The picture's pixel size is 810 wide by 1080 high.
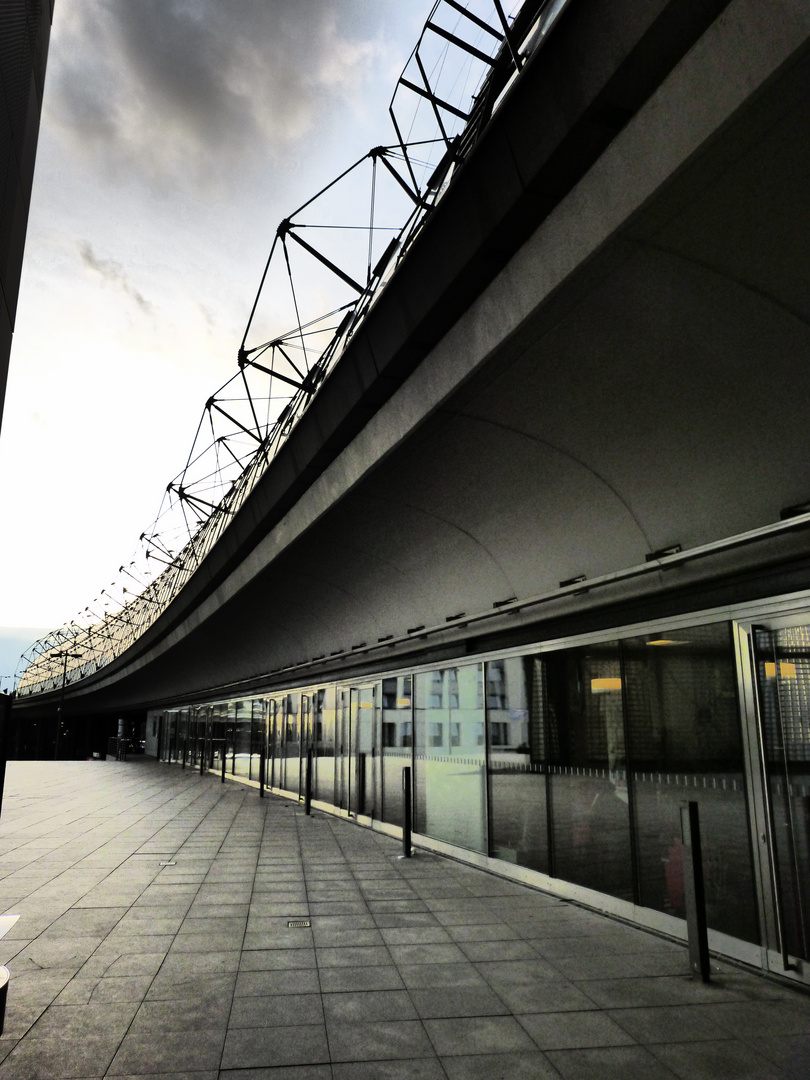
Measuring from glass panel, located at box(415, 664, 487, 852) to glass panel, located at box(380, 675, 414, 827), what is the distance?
478 millimetres

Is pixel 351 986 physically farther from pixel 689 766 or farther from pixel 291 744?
pixel 291 744

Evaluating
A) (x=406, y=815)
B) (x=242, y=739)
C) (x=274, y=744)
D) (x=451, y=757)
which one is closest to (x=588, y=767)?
(x=406, y=815)

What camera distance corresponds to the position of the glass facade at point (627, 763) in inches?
243

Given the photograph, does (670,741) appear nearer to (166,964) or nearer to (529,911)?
(529,911)

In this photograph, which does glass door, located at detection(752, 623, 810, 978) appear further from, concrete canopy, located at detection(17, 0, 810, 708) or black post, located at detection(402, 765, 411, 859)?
black post, located at detection(402, 765, 411, 859)

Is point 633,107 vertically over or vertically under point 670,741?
over

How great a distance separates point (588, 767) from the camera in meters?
8.66

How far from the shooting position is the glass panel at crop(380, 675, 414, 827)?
1407 centimetres

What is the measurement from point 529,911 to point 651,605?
342 centimetres

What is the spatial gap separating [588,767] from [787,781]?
111 inches

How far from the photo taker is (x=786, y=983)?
228 inches

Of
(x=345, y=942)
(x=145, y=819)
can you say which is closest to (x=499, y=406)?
(x=345, y=942)

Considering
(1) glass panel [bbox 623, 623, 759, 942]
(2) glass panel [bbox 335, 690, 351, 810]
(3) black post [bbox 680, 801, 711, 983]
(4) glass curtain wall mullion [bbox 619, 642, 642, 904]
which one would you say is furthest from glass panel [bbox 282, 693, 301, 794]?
(3) black post [bbox 680, 801, 711, 983]

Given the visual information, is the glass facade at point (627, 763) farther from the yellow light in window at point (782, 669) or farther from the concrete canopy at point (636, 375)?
the concrete canopy at point (636, 375)
